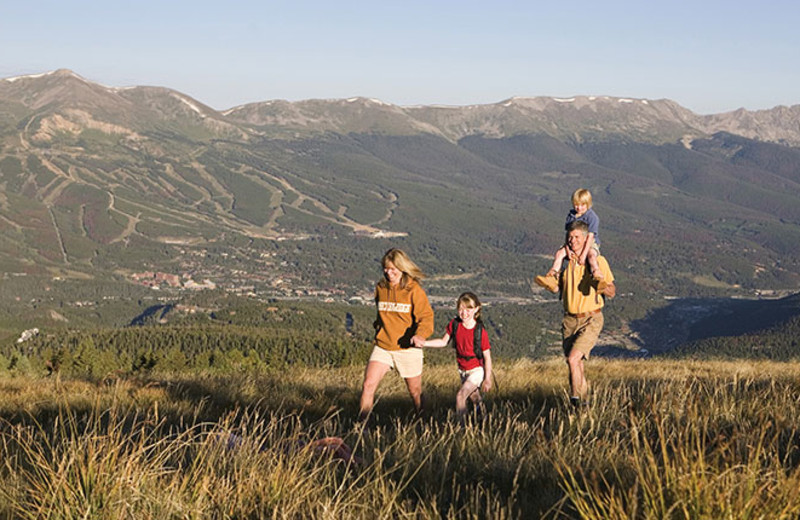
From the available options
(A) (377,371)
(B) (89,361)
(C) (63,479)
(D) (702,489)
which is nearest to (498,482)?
(D) (702,489)

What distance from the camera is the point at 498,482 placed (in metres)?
5.47

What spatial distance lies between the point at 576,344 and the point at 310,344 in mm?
102739

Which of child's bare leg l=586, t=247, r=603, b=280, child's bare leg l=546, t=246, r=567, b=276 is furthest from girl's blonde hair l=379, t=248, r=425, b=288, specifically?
child's bare leg l=586, t=247, r=603, b=280

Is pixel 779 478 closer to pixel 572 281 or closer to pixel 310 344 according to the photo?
pixel 572 281

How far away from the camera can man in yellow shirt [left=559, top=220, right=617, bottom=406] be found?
10.1 meters

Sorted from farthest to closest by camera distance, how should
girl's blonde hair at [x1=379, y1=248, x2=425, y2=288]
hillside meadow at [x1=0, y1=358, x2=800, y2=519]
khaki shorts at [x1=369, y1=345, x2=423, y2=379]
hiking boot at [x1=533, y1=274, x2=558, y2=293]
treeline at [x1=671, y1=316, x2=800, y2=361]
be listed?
treeline at [x1=671, y1=316, x2=800, y2=361], hiking boot at [x1=533, y1=274, x2=558, y2=293], khaki shorts at [x1=369, y1=345, x2=423, y2=379], girl's blonde hair at [x1=379, y1=248, x2=425, y2=288], hillside meadow at [x1=0, y1=358, x2=800, y2=519]

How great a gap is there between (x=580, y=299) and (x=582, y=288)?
0.48 ft

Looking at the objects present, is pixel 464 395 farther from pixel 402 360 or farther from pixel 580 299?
pixel 580 299

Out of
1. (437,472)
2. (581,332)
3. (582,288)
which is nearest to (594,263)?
(582,288)

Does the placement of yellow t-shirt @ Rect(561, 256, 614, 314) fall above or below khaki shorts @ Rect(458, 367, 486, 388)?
above

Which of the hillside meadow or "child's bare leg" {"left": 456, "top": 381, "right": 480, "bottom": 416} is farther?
"child's bare leg" {"left": 456, "top": 381, "right": 480, "bottom": 416}

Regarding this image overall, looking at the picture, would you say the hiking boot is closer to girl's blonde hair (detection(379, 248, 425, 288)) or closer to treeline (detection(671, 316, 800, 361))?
girl's blonde hair (detection(379, 248, 425, 288))

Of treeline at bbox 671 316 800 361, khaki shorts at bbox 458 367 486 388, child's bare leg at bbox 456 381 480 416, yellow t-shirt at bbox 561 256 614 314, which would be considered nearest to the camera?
child's bare leg at bbox 456 381 480 416

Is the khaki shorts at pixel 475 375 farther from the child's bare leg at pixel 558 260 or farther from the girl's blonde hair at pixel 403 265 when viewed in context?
the child's bare leg at pixel 558 260
